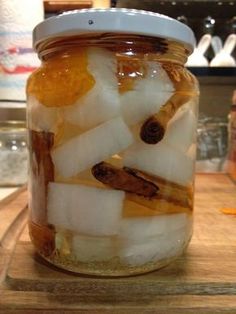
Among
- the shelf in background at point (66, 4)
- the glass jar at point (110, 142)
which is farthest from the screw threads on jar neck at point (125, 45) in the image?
the shelf in background at point (66, 4)

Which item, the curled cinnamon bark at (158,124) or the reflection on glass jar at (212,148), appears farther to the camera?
the reflection on glass jar at (212,148)

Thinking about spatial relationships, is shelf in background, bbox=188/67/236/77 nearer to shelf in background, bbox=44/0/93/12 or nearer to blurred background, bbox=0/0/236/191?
blurred background, bbox=0/0/236/191

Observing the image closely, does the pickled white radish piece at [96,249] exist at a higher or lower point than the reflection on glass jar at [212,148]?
higher

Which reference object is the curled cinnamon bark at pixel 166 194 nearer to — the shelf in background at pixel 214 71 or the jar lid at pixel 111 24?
the jar lid at pixel 111 24

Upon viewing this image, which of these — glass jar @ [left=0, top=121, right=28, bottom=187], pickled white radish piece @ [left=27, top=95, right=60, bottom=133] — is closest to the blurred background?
glass jar @ [left=0, top=121, right=28, bottom=187]

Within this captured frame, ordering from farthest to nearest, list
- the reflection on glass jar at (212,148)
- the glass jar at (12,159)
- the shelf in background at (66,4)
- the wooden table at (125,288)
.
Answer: the reflection on glass jar at (212,148) → the shelf in background at (66,4) → the glass jar at (12,159) → the wooden table at (125,288)

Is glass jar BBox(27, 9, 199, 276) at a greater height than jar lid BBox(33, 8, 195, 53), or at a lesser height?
lesser

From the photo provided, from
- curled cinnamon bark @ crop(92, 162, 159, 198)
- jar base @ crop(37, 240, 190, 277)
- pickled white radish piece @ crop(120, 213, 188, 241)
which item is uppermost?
curled cinnamon bark @ crop(92, 162, 159, 198)

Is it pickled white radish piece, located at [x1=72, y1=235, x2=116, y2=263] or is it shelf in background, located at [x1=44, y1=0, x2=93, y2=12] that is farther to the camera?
shelf in background, located at [x1=44, y1=0, x2=93, y2=12]
